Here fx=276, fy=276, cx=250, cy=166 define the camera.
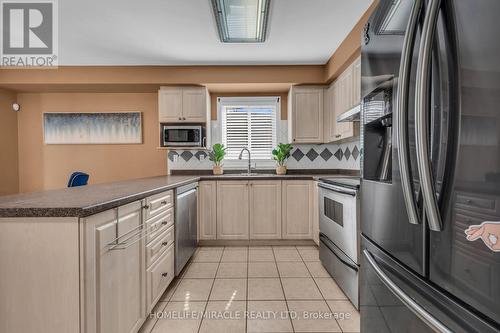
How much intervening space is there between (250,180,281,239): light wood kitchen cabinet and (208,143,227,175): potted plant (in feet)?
2.48

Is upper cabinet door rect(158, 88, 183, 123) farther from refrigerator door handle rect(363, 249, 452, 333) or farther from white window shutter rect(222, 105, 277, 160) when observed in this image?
refrigerator door handle rect(363, 249, 452, 333)

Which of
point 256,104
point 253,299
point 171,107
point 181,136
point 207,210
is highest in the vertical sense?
point 256,104

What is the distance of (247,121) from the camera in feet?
14.7

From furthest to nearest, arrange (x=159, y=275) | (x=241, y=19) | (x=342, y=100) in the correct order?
1. (x=342, y=100)
2. (x=241, y=19)
3. (x=159, y=275)

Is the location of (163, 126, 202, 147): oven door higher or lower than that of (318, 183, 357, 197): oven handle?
higher

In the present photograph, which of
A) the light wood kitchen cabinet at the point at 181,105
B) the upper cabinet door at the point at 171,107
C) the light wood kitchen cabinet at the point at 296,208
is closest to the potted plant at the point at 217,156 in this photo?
the light wood kitchen cabinet at the point at 181,105

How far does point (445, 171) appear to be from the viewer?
71 centimetres

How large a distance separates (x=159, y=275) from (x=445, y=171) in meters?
2.00

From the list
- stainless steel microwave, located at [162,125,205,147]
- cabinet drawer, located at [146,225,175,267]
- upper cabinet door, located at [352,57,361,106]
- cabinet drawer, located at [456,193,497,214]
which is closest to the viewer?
cabinet drawer, located at [456,193,497,214]

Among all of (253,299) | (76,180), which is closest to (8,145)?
(76,180)

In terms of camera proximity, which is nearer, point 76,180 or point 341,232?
point 341,232

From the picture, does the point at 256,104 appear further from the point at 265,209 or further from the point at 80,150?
the point at 80,150

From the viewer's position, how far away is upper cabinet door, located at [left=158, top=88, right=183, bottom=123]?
3.95m

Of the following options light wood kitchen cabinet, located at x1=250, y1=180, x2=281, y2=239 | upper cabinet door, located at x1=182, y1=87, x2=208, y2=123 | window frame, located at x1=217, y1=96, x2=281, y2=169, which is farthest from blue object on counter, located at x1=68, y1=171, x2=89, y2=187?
window frame, located at x1=217, y1=96, x2=281, y2=169
